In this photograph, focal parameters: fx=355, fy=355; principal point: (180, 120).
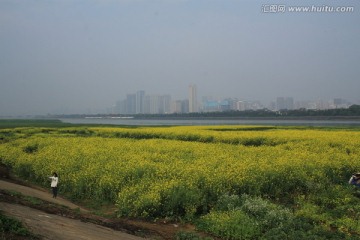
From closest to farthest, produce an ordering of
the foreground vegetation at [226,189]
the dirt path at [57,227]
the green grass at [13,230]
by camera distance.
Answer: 1. the green grass at [13,230]
2. the dirt path at [57,227]
3. the foreground vegetation at [226,189]

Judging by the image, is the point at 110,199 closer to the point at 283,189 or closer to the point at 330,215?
the point at 283,189

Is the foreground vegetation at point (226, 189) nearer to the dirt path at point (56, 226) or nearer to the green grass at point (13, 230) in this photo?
the dirt path at point (56, 226)

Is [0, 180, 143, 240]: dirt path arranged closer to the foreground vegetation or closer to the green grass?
the green grass

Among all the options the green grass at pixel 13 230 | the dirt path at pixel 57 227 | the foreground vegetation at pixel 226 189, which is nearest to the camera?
the green grass at pixel 13 230

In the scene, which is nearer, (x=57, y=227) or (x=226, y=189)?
(x=57, y=227)

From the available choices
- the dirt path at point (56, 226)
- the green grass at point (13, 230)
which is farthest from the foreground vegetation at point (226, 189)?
the green grass at point (13, 230)

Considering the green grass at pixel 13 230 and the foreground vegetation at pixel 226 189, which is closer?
the green grass at pixel 13 230

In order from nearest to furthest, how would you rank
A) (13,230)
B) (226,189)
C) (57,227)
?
1. (13,230)
2. (57,227)
3. (226,189)

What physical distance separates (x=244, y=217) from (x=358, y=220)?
10.1 ft

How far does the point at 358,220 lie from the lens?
9250mm

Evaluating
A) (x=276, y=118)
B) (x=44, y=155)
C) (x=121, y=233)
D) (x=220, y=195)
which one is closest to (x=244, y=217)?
(x=220, y=195)

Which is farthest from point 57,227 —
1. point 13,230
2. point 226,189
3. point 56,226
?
point 226,189

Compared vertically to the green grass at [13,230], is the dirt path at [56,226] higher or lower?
lower

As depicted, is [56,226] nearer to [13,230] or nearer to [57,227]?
[57,227]
